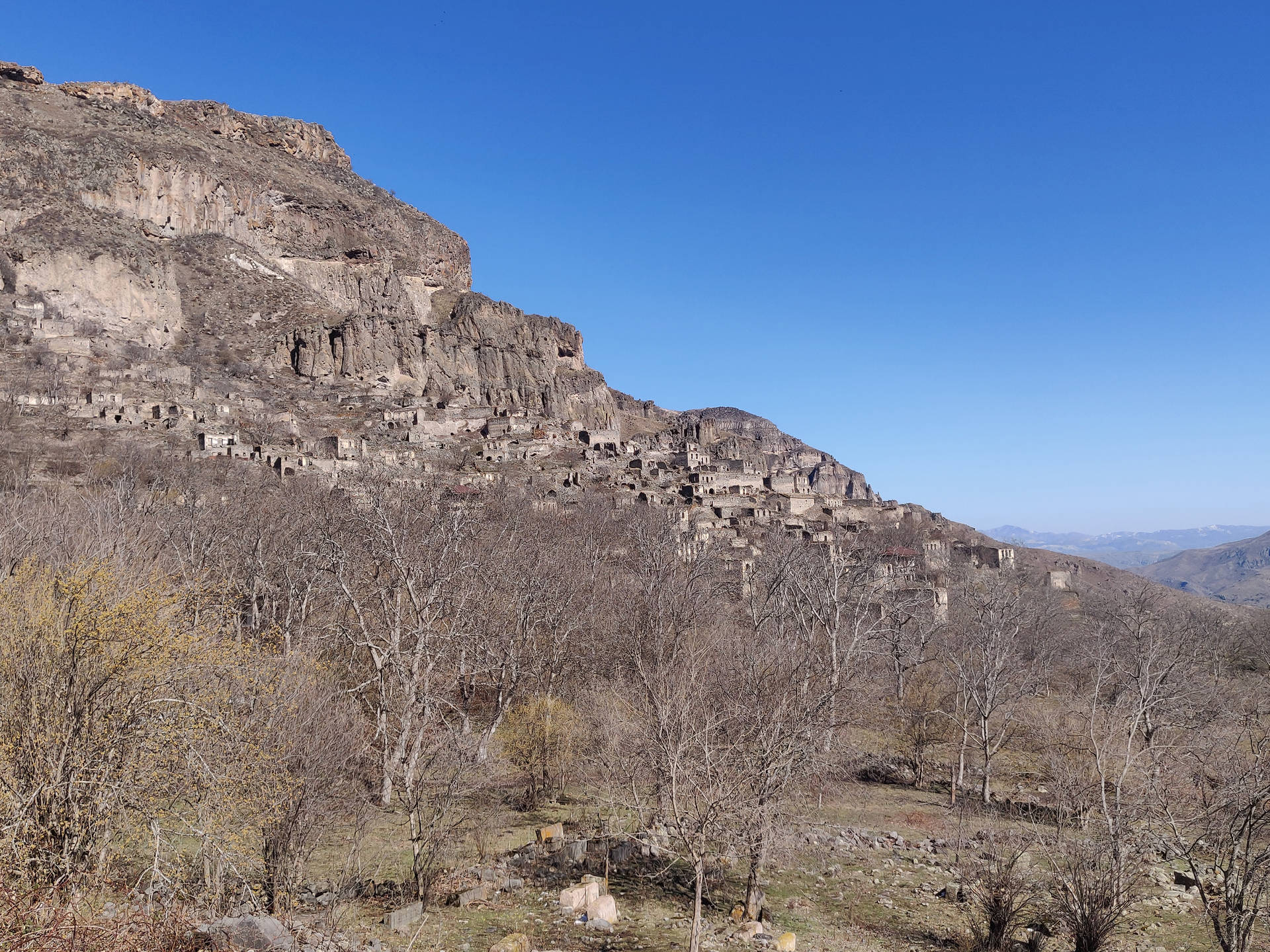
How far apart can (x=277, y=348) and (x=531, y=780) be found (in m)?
109

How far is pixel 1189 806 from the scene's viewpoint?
19.0 m

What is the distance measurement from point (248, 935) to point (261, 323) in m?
124

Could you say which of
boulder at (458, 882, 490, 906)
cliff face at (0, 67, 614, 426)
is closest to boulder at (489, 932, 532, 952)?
boulder at (458, 882, 490, 906)

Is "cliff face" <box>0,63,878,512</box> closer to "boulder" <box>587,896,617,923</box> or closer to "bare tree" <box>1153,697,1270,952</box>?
"boulder" <box>587,896,617,923</box>

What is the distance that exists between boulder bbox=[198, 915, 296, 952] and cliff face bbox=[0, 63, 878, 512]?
53.9 m

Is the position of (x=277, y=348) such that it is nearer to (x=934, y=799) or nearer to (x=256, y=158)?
(x=256, y=158)

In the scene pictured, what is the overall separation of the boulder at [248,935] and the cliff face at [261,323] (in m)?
53.9

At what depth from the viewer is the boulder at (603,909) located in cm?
1424

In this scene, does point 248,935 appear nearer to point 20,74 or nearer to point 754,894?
point 754,894

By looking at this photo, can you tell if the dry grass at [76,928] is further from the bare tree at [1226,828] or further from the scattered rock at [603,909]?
the bare tree at [1226,828]

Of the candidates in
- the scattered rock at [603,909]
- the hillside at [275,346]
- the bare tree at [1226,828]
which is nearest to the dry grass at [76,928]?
the scattered rock at [603,909]

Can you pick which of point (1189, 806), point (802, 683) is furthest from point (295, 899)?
point (1189, 806)

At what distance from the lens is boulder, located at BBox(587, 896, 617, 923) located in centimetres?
1424

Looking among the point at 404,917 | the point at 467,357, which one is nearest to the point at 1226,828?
the point at 404,917
